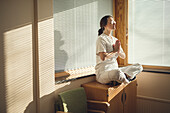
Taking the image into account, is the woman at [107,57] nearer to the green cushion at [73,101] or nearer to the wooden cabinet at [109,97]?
the wooden cabinet at [109,97]

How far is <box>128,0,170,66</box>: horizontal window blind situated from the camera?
2867 millimetres

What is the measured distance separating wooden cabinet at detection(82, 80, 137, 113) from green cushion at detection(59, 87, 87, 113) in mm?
140

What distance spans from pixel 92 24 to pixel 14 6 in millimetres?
1426

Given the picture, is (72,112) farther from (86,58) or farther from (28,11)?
(28,11)

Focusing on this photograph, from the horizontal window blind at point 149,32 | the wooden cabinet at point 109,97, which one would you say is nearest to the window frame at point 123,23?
the horizontal window blind at point 149,32

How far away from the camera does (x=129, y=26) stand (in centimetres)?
323

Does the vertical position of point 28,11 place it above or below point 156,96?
above

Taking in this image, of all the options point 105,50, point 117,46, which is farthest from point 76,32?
point 117,46

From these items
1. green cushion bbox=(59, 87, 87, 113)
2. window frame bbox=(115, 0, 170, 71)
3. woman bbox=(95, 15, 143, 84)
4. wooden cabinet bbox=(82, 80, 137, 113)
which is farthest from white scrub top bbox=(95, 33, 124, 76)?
window frame bbox=(115, 0, 170, 71)

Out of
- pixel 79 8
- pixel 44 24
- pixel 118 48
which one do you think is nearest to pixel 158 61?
pixel 118 48

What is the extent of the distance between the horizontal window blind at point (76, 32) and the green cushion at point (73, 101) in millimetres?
303

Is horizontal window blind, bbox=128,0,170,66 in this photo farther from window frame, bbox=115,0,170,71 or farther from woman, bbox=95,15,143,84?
woman, bbox=95,15,143,84

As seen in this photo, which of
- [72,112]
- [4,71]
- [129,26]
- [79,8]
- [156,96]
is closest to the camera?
[4,71]

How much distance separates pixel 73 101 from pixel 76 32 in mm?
962
